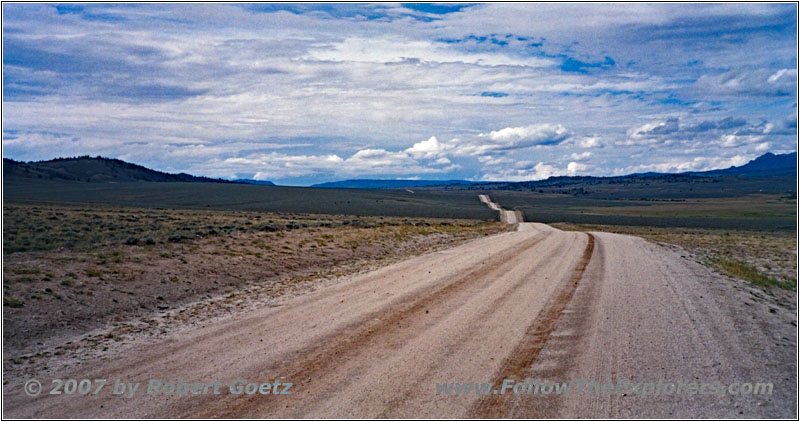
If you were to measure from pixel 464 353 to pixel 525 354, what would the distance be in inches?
35.2

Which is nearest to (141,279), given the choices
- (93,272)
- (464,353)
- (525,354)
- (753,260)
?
(93,272)

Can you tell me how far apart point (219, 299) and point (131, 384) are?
20.0 feet

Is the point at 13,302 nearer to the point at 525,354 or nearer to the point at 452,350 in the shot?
the point at 452,350

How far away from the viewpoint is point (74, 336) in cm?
1002

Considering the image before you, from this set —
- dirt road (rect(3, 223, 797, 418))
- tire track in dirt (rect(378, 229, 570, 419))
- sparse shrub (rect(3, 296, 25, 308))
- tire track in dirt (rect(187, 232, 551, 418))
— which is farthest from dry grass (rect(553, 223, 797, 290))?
sparse shrub (rect(3, 296, 25, 308))

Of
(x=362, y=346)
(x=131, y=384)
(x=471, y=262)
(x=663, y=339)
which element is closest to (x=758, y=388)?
(x=663, y=339)

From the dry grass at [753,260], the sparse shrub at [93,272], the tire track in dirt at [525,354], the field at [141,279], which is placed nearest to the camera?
the tire track in dirt at [525,354]

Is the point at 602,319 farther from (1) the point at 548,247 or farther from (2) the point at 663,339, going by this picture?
(1) the point at 548,247

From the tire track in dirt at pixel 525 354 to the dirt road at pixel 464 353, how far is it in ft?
0.08

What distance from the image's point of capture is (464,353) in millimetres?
8578

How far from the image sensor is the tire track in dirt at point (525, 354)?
657 cm

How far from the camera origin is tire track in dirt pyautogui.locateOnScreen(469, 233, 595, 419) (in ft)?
21.6

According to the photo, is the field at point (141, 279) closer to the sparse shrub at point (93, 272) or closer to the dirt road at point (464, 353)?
the sparse shrub at point (93, 272)

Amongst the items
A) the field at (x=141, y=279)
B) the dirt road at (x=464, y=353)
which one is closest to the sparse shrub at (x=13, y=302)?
the field at (x=141, y=279)
